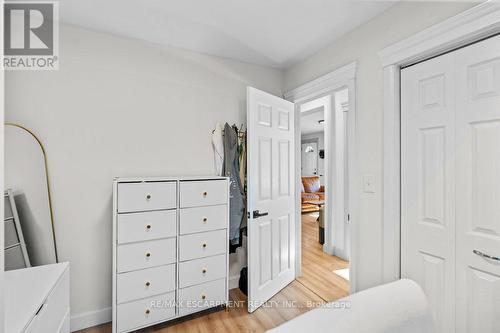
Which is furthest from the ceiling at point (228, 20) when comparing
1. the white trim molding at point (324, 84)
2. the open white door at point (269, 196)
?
the open white door at point (269, 196)

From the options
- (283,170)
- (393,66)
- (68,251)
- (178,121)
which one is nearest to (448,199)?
(393,66)

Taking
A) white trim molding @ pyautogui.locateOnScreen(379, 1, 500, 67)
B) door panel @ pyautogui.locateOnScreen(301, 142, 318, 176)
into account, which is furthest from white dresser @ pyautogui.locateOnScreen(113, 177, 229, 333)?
door panel @ pyautogui.locateOnScreen(301, 142, 318, 176)

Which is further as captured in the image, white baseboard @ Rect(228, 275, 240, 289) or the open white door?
white baseboard @ Rect(228, 275, 240, 289)

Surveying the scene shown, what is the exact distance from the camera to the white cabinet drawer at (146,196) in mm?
1850

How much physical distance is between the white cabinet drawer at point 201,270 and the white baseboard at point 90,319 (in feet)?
2.25

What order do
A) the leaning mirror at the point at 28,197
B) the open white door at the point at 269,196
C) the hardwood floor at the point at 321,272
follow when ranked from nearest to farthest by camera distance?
1. the leaning mirror at the point at 28,197
2. the open white door at the point at 269,196
3. the hardwood floor at the point at 321,272

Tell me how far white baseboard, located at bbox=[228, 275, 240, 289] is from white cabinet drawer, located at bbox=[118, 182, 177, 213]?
→ 1184 millimetres

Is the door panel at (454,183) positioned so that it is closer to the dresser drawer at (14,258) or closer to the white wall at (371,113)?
the white wall at (371,113)

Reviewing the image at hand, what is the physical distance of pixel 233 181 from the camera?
2549 mm

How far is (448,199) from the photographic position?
1.51 m

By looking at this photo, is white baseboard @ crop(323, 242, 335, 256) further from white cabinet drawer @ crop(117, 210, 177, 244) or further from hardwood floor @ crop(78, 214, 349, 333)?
white cabinet drawer @ crop(117, 210, 177, 244)

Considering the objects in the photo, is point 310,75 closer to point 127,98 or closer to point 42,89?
point 127,98

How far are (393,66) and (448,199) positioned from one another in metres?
0.95

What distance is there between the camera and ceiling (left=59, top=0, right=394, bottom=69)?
176cm
